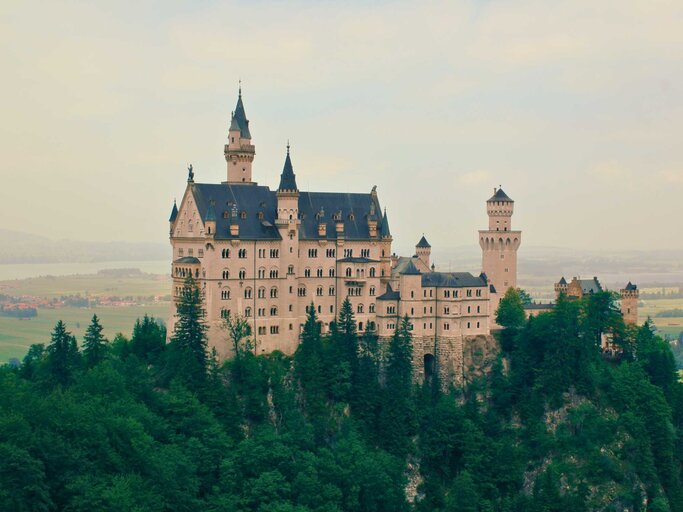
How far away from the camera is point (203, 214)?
10544cm

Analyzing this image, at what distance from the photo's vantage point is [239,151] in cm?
11475

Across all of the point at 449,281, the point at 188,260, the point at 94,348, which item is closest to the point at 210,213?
the point at 188,260

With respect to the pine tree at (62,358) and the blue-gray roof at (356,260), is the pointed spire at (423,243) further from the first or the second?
the pine tree at (62,358)

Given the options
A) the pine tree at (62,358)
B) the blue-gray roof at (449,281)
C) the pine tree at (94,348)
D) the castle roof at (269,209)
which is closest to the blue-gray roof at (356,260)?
the castle roof at (269,209)

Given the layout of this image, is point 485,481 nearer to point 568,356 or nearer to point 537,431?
point 537,431

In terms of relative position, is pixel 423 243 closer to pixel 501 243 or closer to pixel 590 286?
pixel 501 243

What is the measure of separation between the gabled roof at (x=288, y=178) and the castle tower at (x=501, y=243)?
26294 mm

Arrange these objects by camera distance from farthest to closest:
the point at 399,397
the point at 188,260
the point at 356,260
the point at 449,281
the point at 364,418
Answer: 1. the point at 449,281
2. the point at 356,260
3. the point at 399,397
4. the point at 188,260
5. the point at 364,418

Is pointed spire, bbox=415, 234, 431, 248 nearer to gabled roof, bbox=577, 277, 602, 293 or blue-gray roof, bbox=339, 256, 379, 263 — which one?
blue-gray roof, bbox=339, 256, 379, 263

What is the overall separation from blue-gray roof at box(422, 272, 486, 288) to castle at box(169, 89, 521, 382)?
109 millimetres

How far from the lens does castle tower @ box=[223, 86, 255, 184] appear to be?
377 ft

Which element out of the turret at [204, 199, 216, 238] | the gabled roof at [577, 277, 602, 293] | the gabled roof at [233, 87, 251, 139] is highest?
the gabled roof at [233, 87, 251, 139]

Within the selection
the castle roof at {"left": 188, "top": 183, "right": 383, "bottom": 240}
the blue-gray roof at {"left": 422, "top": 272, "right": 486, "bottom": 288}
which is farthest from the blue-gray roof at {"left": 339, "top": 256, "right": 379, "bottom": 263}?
the blue-gray roof at {"left": 422, "top": 272, "right": 486, "bottom": 288}

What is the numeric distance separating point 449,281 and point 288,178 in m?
20.7
